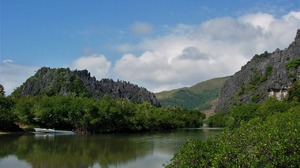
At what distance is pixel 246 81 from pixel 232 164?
17145 cm

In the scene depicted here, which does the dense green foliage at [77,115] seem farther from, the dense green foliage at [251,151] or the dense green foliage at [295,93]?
the dense green foliage at [251,151]

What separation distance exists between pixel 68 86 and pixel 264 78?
8689cm

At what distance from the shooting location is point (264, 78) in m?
163

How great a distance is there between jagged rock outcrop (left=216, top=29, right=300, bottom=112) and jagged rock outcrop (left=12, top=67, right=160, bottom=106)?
45.0 m

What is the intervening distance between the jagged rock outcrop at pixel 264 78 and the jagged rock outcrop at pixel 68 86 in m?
Result: 45.0

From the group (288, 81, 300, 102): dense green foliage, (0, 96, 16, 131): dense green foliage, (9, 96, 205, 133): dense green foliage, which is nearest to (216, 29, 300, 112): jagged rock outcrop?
(288, 81, 300, 102): dense green foliage

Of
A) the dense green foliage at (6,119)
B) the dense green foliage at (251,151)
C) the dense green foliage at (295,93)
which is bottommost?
the dense green foliage at (251,151)

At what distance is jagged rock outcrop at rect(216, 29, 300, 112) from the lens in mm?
134000

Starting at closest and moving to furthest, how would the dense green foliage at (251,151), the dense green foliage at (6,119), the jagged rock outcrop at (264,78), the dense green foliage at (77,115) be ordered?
1. the dense green foliage at (251,151)
2. the dense green foliage at (6,119)
3. the dense green foliage at (77,115)
4. the jagged rock outcrop at (264,78)

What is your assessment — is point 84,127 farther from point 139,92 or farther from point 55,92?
point 139,92

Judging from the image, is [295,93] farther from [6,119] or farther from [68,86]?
[68,86]

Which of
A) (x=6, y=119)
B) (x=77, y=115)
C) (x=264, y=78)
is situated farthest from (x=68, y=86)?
(x=6, y=119)

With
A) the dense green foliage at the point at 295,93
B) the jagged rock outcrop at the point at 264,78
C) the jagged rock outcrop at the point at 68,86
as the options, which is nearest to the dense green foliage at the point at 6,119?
the dense green foliage at the point at 295,93

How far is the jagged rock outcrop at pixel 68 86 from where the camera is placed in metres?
160
